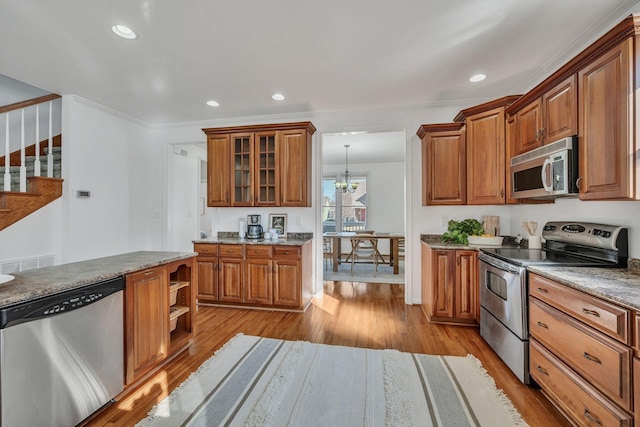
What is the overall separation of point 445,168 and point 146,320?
3.32m

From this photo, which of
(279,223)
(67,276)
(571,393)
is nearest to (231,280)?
(279,223)

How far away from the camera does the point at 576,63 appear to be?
1859mm

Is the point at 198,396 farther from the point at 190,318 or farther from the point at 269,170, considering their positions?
the point at 269,170

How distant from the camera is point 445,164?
3.33 metres

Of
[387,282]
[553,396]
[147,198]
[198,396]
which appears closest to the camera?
[553,396]

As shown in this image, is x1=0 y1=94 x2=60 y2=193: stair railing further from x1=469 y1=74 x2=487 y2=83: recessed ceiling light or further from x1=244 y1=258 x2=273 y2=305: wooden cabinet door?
x1=469 y1=74 x2=487 y2=83: recessed ceiling light

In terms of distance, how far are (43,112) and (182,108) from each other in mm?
1699

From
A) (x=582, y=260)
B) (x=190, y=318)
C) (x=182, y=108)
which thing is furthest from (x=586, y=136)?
(x=182, y=108)

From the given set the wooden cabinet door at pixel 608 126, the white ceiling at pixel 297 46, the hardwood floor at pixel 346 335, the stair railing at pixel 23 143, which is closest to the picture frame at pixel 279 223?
the hardwood floor at pixel 346 335

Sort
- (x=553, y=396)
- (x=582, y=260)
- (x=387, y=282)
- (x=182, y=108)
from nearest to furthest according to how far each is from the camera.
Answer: (x=553, y=396)
(x=582, y=260)
(x=182, y=108)
(x=387, y=282)

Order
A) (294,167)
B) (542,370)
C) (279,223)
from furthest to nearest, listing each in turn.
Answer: (279,223) < (294,167) < (542,370)

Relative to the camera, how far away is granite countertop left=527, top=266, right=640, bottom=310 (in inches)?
50.7

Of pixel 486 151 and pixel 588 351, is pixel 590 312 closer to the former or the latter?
pixel 588 351

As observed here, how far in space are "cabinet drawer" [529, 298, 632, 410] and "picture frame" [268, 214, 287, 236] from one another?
2972 mm
